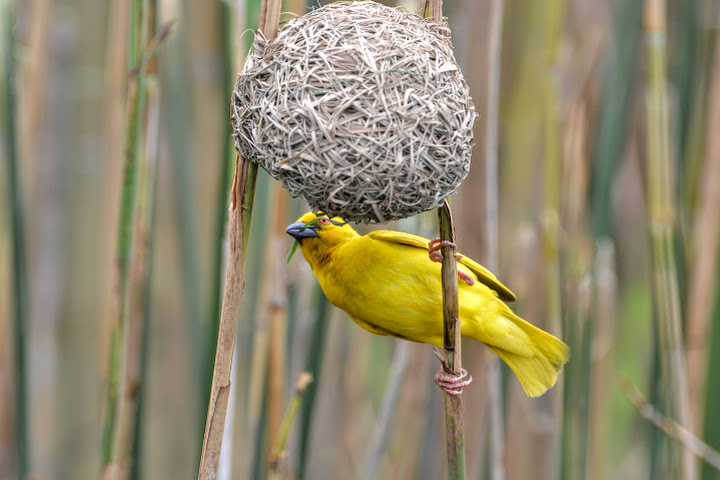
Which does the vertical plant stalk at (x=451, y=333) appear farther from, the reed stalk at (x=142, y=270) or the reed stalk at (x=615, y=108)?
the reed stalk at (x=615, y=108)

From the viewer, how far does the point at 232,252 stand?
101 centimetres

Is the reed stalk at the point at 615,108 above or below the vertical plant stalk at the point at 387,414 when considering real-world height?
above

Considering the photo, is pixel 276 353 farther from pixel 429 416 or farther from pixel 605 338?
pixel 605 338

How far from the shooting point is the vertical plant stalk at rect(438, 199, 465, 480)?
3.71 ft

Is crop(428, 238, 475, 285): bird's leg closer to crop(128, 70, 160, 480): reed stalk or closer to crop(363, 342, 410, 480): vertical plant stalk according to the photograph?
crop(363, 342, 410, 480): vertical plant stalk

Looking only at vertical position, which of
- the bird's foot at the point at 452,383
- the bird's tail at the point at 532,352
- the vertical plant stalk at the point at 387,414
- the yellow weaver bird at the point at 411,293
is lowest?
the vertical plant stalk at the point at 387,414

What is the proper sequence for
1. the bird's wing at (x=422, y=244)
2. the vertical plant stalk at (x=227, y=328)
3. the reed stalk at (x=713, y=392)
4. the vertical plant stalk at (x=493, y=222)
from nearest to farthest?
the vertical plant stalk at (x=227, y=328)
the bird's wing at (x=422, y=244)
the reed stalk at (x=713, y=392)
the vertical plant stalk at (x=493, y=222)

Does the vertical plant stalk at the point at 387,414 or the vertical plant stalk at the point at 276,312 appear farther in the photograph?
the vertical plant stalk at the point at 387,414

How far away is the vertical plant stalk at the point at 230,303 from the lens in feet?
3.30

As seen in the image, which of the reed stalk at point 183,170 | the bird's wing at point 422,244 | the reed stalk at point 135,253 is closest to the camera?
the reed stalk at point 135,253

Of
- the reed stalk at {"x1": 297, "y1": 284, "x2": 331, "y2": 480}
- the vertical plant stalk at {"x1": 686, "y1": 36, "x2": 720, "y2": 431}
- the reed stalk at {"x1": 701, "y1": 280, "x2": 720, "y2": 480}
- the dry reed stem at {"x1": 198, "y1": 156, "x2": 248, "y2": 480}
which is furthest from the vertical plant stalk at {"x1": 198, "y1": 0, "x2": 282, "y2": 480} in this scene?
the vertical plant stalk at {"x1": 686, "y1": 36, "x2": 720, "y2": 431}

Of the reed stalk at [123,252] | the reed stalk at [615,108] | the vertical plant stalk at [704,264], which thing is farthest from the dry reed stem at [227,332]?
the vertical plant stalk at [704,264]

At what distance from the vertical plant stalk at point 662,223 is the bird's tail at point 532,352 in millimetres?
303

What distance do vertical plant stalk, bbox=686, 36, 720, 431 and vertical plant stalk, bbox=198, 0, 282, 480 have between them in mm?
1334
